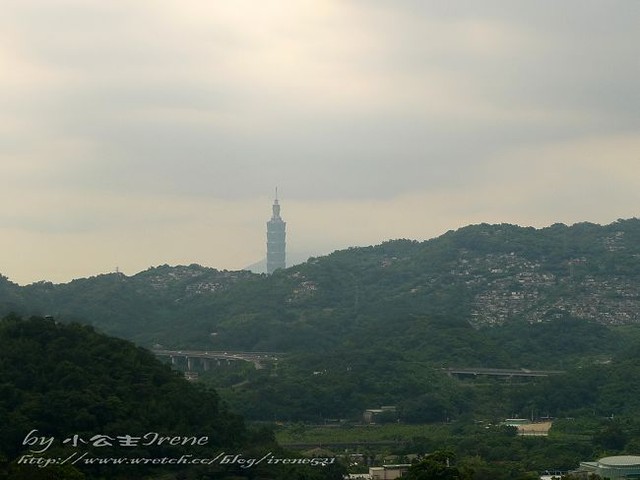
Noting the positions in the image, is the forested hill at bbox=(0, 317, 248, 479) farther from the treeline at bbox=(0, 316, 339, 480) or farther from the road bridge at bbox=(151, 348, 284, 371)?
the road bridge at bbox=(151, 348, 284, 371)

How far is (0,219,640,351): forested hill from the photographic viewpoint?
15888 cm

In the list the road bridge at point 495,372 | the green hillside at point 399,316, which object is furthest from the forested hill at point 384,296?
the road bridge at point 495,372

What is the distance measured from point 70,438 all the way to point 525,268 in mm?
122846

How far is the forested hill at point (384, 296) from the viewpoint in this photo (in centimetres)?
15888

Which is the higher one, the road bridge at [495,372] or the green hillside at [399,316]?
the green hillside at [399,316]

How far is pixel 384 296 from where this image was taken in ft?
604

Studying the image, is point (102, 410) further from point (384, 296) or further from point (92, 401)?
point (384, 296)

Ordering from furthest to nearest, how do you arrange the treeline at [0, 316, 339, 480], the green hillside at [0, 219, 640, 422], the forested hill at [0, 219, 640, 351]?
the forested hill at [0, 219, 640, 351], the green hillside at [0, 219, 640, 422], the treeline at [0, 316, 339, 480]

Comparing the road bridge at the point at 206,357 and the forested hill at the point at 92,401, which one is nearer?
the forested hill at the point at 92,401

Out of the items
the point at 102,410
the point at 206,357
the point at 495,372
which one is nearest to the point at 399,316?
the point at 206,357

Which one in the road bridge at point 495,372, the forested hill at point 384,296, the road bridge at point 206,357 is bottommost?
the road bridge at point 495,372

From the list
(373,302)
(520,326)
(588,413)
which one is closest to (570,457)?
(588,413)

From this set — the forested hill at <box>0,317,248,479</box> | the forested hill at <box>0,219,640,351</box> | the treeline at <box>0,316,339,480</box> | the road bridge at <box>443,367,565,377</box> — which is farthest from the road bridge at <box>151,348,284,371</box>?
the forested hill at <box>0,317,248,479</box>

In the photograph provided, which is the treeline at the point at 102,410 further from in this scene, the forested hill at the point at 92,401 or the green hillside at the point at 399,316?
the green hillside at the point at 399,316
